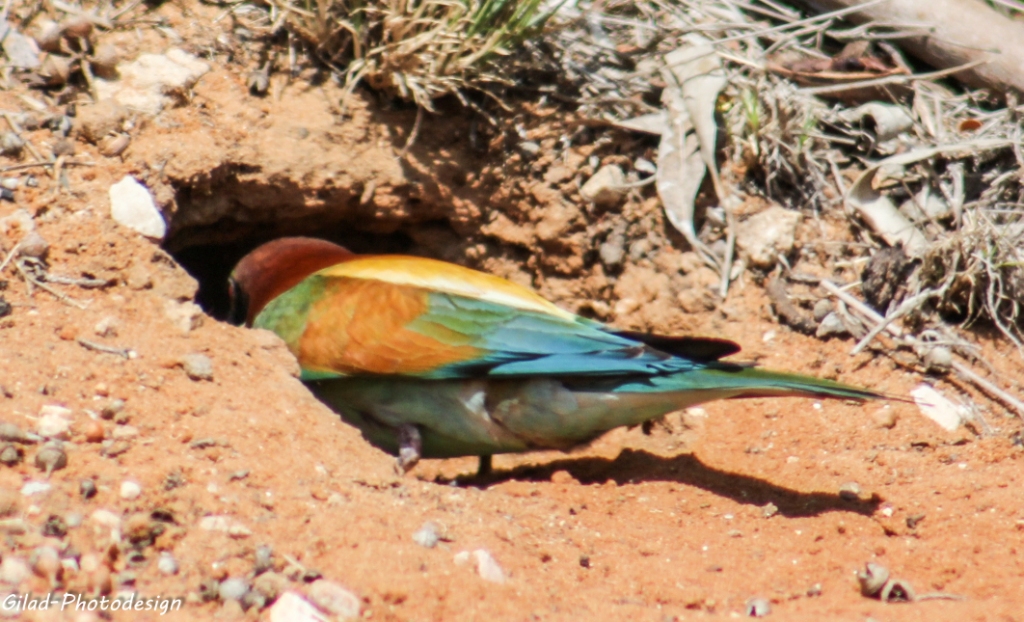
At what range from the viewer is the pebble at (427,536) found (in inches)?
98.7


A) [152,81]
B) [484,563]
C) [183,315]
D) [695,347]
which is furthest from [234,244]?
[484,563]

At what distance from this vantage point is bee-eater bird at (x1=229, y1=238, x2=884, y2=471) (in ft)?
11.0

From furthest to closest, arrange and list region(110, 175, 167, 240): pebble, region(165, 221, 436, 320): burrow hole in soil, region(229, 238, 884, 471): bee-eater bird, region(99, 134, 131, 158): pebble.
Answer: region(165, 221, 436, 320): burrow hole in soil
region(99, 134, 131, 158): pebble
region(110, 175, 167, 240): pebble
region(229, 238, 884, 471): bee-eater bird

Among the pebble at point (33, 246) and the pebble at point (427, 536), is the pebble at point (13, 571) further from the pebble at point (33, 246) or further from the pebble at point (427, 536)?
the pebble at point (33, 246)

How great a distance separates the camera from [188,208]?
397 cm

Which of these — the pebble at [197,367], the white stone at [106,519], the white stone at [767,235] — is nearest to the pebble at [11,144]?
the pebble at [197,367]

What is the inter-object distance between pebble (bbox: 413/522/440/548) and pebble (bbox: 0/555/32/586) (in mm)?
835

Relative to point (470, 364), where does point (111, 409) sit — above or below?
above

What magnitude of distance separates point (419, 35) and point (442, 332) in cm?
110

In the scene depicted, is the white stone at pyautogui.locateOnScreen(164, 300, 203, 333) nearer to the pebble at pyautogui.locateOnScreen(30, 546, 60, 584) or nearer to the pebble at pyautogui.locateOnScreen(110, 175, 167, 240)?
the pebble at pyautogui.locateOnScreen(110, 175, 167, 240)

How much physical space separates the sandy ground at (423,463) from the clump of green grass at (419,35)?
208 mm

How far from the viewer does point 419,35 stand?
3.83m

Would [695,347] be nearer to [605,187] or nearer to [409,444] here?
[409,444]

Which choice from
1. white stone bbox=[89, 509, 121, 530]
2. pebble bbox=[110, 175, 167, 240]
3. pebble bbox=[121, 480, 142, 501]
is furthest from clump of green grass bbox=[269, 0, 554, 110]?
white stone bbox=[89, 509, 121, 530]
